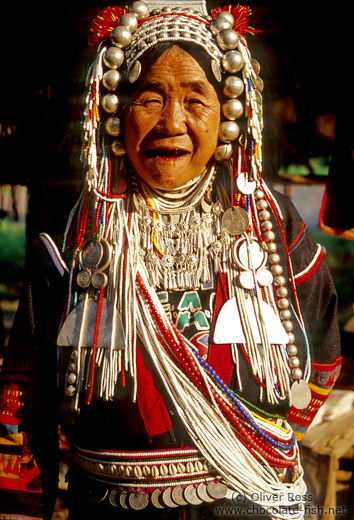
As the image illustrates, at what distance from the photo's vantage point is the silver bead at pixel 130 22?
5.20 feet

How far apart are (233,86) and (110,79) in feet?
1.21

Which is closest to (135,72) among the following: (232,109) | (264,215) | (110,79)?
(110,79)

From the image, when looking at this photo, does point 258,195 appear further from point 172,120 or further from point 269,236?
point 172,120

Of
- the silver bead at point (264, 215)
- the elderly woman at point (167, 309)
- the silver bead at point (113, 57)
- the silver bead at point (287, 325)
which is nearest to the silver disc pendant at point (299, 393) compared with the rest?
the elderly woman at point (167, 309)

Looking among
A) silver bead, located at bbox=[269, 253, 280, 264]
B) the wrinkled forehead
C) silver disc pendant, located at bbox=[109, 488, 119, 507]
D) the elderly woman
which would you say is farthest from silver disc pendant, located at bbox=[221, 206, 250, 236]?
silver disc pendant, located at bbox=[109, 488, 119, 507]

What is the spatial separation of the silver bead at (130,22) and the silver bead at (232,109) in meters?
0.36

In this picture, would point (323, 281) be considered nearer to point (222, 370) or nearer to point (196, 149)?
point (222, 370)

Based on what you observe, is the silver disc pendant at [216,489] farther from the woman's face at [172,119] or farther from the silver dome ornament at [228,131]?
the silver dome ornament at [228,131]

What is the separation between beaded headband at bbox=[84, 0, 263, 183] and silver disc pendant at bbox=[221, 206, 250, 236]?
0.45 feet

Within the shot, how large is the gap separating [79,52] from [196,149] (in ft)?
3.86

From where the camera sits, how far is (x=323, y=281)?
6.03 ft

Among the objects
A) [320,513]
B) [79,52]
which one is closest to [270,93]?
[79,52]

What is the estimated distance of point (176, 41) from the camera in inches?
60.3

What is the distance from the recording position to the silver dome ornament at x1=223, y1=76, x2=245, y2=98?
1556mm
